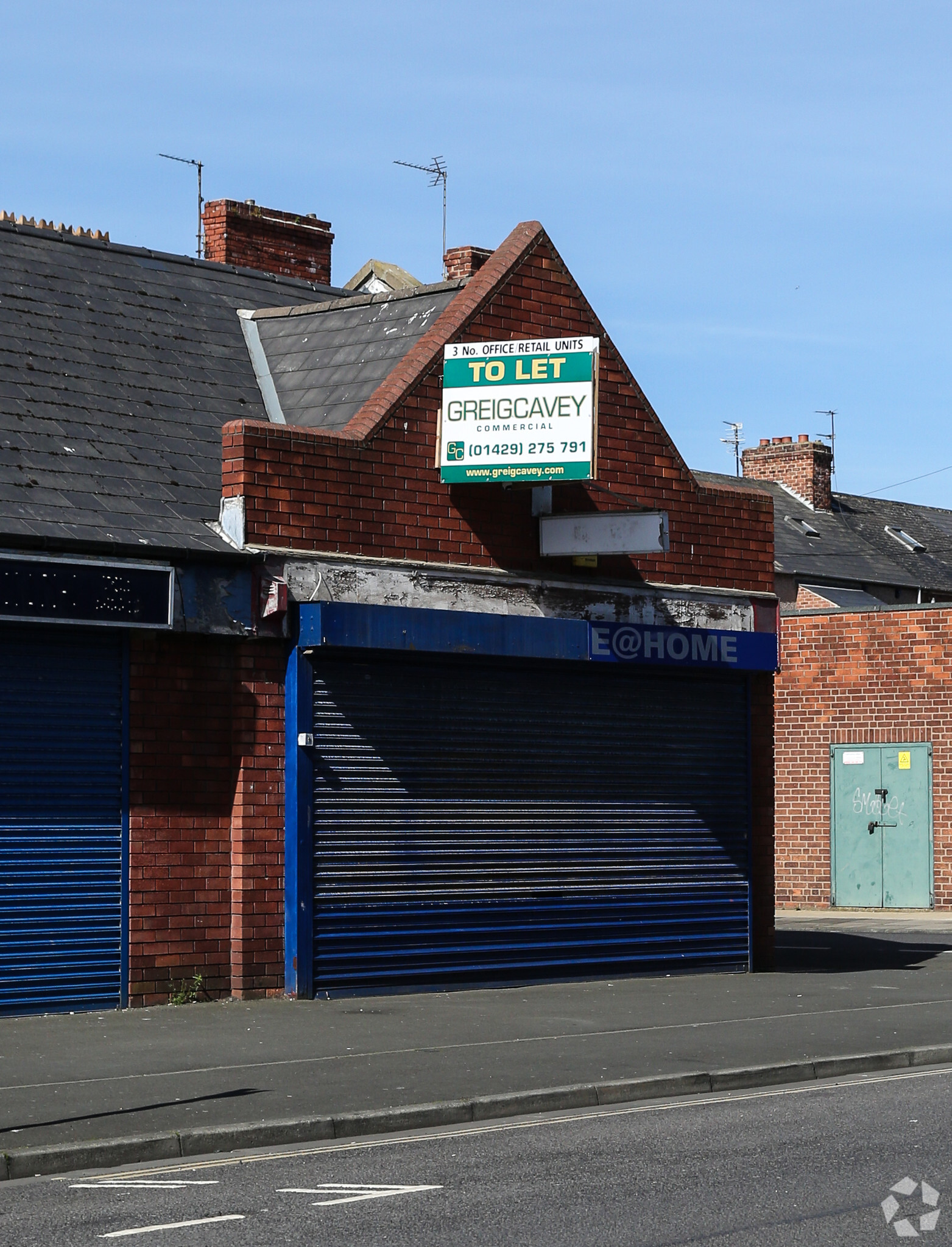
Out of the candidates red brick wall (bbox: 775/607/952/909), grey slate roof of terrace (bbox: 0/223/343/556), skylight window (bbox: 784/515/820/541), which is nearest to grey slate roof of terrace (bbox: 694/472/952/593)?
skylight window (bbox: 784/515/820/541)

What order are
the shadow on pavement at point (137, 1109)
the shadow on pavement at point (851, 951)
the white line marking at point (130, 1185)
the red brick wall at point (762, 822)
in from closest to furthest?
the white line marking at point (130, 1185)
the shadow on pavement at point (137, 1109)
the red brick wall at point (762, 822)
the shadow on pavement at point (851, 951)

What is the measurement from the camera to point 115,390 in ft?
50.6

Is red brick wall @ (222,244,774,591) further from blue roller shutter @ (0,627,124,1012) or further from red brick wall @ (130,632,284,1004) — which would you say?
blue roller shutter @ (0,627,124,1012)

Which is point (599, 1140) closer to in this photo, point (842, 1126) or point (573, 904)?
point (842, 1126)

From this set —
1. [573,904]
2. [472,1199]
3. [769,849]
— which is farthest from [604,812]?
[472,1199]

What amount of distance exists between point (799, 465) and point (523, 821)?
33.3 meters

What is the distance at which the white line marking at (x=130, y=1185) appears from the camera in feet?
25.6

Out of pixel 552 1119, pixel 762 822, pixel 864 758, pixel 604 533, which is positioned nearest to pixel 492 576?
pixel 604 533

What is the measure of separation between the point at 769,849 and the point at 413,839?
14.7ft

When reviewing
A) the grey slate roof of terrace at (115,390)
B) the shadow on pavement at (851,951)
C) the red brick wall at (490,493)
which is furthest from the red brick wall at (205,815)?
the shadow on pavement at (851,951)

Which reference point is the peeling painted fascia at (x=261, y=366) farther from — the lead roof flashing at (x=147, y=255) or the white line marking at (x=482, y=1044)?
the white line marking at (x=482, y=1044)

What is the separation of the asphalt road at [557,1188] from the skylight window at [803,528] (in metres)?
34.9

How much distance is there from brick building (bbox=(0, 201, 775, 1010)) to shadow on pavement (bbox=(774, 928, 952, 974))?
98cm

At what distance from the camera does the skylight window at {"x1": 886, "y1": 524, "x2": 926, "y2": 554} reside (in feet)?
154
